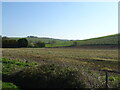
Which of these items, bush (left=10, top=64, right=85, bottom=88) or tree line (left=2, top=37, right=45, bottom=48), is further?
tree line (left=2, top=37, right=45, bottom=48)

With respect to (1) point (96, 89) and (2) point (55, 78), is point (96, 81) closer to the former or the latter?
(1) point (96, 89)

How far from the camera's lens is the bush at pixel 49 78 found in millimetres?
9213

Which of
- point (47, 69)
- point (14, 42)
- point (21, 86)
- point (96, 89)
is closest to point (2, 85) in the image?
point (21, 86)

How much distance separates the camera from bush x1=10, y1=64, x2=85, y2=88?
30.2 feet

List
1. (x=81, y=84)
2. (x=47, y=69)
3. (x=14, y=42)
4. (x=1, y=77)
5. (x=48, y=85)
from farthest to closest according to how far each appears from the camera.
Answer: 1. (x=14, y=42)
2. (x=1, y=77)
3. (x=47, y=69)
4. (x=48, y=85)
5. (x=81, y=84)

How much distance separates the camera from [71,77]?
9.31 meters

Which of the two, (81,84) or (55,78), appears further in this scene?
(55,78)

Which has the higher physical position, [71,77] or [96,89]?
[71,77]

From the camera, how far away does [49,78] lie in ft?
31.4

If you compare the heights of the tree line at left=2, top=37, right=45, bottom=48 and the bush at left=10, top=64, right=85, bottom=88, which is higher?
the tree line at left=2, top=37, right=45, bottom=48

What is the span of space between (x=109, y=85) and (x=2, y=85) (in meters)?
5.83

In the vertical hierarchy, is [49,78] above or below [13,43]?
below

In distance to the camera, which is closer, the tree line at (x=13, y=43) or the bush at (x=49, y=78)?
the bush at (x=49, y=78)

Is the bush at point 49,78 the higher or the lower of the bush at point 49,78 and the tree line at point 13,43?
the lower
